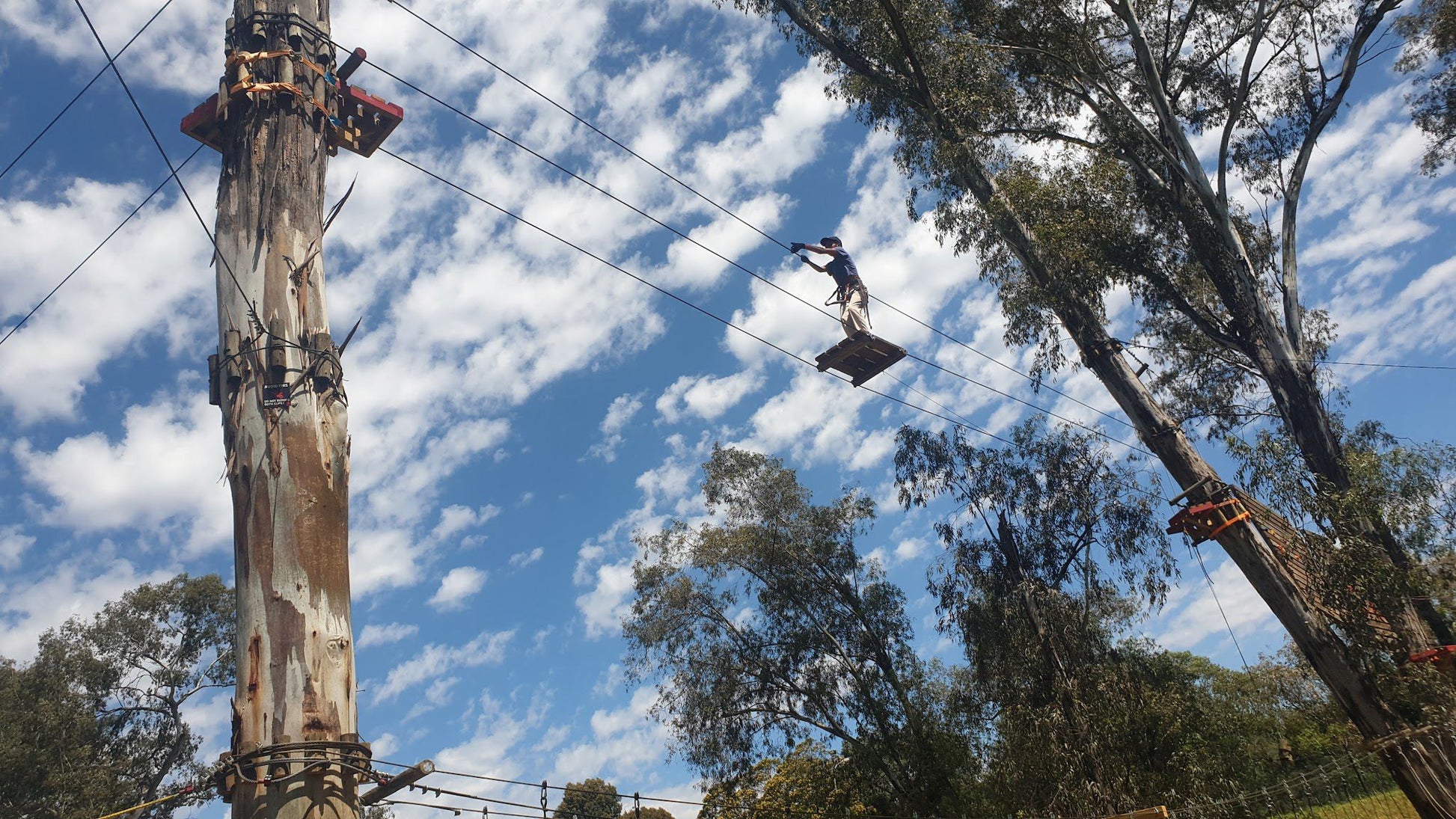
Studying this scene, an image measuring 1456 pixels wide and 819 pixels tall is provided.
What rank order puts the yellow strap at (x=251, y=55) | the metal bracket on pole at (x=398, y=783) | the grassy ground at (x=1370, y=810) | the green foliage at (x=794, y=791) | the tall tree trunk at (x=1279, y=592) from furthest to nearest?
the green foliage at (x=794, y=791)
the grassy ground at (x=1370, y=810)
the tall tree trunk at (x=1279, y=592)
the yellow strap at (x=251, y=55)
the metal bracket on pole at (x=398, y=783)

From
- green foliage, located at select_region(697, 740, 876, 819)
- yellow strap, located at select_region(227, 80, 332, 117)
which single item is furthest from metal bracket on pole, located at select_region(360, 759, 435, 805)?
green foliage, located at select_region(697, 740, 876, 819)

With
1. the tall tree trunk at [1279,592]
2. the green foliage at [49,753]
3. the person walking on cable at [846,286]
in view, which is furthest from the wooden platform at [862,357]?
the green foliage at [49,753]

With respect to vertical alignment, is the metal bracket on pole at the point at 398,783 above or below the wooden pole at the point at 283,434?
below

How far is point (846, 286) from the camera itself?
10258 millimetres

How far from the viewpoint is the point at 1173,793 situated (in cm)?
1341

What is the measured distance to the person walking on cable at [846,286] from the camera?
9930mm

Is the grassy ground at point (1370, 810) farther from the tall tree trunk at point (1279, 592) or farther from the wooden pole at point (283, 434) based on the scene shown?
the wooden pole at point (283, 434)

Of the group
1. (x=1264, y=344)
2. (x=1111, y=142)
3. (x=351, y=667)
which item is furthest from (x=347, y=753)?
(x=1111, y=142)

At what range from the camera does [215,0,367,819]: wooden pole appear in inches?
118

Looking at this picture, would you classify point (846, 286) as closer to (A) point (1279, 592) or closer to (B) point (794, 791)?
(A) point (1279, 592)

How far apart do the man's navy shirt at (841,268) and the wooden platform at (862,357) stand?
3.04 ft

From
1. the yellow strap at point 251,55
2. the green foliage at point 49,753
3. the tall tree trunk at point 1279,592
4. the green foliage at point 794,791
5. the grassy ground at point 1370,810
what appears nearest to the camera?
the yellow strap at point 251,55

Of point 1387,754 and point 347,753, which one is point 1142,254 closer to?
point 1387,754

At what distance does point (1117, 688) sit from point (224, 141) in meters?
13.7
